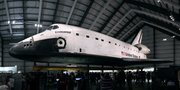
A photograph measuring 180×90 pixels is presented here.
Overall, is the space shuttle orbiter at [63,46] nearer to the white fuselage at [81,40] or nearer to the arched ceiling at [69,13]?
the white fuselage at [81,40]

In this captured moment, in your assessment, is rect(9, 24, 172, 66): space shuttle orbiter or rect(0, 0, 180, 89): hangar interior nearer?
rect(9, 24, 172, 66): space shuttle orbiter

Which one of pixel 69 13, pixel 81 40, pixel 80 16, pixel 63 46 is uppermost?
pixel 69 13

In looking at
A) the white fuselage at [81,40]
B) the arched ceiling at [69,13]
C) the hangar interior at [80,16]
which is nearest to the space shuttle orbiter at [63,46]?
the white fuselage at [81,40]

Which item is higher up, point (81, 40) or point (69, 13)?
point (69, 13)

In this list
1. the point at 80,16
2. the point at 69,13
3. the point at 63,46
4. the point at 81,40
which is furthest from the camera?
the point at 80,16

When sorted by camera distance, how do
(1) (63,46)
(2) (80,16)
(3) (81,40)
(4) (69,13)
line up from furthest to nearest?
(2) (80,16) < (4) (69,13) < (3) (81,40) < (1) (63,46)

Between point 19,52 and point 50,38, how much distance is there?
1.32 meters

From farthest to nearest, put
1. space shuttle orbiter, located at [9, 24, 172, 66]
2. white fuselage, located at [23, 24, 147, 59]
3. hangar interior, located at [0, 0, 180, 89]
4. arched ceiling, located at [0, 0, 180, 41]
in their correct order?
hangar interior, located at [0, 0, 180, 89], arched ceiling, located at [0, 0, 180, 41], white fuselage, located at [23, 24, 147, 59], space shuttle orbiter, located at [9, 24, 172, 66]

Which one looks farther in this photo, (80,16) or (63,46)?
(80,16)

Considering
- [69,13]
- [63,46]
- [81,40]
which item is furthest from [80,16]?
[63,46]

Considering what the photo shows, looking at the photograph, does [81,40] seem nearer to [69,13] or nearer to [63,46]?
[63,46]

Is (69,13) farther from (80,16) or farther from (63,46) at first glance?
(63,46)

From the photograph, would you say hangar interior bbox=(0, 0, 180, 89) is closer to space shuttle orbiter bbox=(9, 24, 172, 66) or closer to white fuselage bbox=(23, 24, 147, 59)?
white fuselage bbox=(23, 24, 147, 59)

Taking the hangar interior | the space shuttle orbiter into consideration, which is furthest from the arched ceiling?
the space shuttle orbiter
